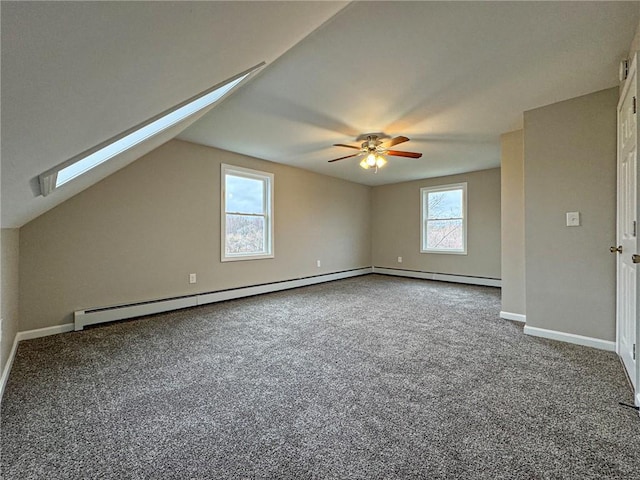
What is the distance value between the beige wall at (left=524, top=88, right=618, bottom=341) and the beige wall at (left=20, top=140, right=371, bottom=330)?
12.1 feet

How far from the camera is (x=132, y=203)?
11.8ft

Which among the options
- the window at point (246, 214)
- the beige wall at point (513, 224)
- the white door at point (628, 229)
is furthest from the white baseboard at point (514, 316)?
the window at point (246, 214)

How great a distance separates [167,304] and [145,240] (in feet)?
2.83

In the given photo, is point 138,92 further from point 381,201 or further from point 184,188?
point 381,201

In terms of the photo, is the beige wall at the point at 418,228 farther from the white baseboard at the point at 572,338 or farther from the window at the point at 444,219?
the white baseboard at the point at 572,338

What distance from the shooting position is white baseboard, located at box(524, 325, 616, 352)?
8.37ft

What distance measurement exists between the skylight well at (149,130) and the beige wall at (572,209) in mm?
2752

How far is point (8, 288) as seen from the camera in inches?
91.2

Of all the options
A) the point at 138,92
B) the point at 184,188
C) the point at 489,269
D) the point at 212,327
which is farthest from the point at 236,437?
the point at 489,269

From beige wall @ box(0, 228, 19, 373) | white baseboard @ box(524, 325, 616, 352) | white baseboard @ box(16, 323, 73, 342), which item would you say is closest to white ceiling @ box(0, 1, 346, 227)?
beige wall @ box(0, 228, 19, 373)

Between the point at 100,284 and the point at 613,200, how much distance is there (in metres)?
5.13

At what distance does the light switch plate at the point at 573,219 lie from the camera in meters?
2.68

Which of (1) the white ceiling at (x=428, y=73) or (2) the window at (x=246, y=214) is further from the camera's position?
(2) the window at (x=246, y=214)

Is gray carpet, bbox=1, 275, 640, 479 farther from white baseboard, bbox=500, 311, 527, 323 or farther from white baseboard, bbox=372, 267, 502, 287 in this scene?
white baseboard, bbox=372, 267, 502, 287
